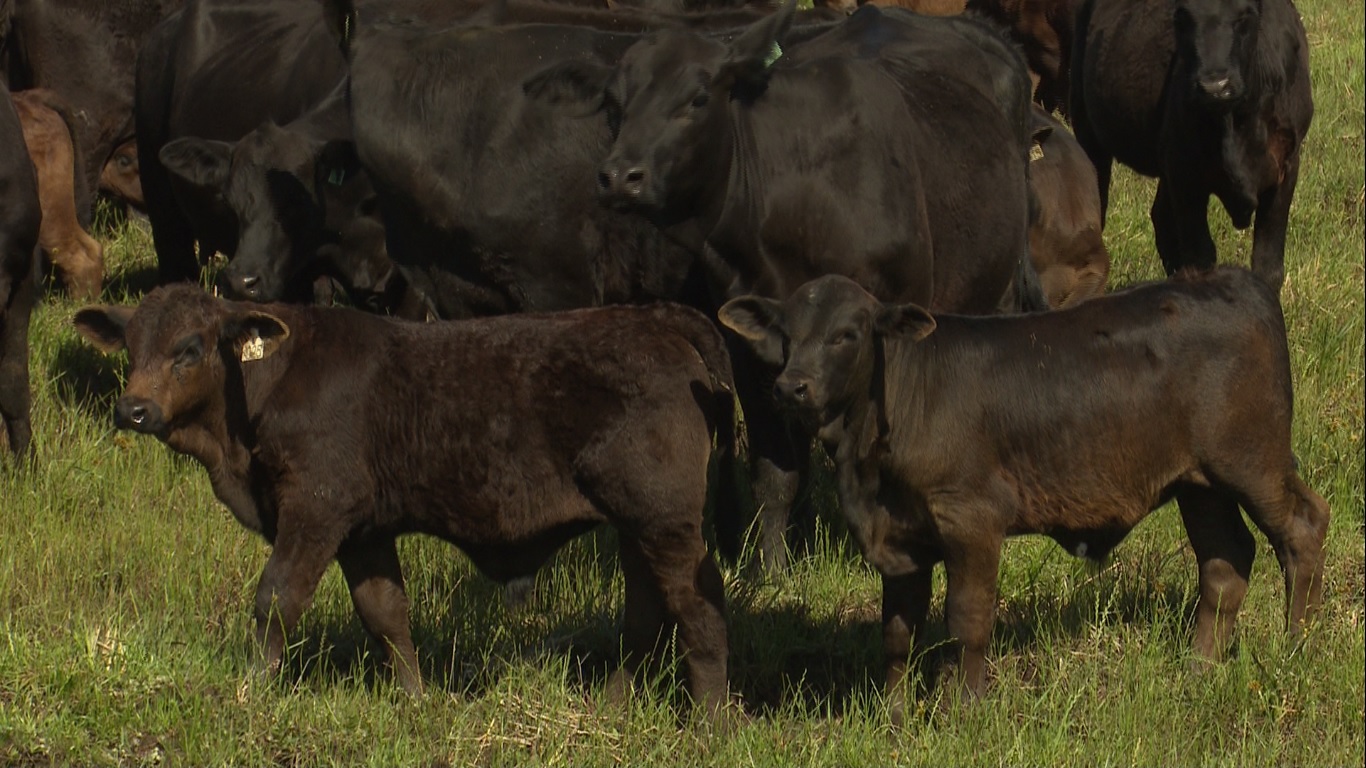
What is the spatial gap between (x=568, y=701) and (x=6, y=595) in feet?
7.89

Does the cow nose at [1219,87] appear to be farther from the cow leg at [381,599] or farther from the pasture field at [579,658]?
the cow leg at [381,599]

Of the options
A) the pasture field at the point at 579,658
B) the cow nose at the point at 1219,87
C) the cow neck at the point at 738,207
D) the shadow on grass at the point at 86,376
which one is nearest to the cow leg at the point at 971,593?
the pasture field at the point at 579,658

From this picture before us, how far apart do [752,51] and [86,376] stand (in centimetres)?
A: 482

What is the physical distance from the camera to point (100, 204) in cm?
1492

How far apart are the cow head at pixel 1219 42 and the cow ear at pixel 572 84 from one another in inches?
144

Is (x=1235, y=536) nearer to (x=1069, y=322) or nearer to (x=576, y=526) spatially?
(x=1069, y=322)

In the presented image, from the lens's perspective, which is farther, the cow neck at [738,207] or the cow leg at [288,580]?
the cow neck at [738,207]

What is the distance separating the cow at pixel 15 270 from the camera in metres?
9.62

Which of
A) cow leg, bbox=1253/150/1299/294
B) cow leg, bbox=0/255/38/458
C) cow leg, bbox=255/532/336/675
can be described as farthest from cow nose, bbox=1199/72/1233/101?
cow leg, bbox=0/255/38/458

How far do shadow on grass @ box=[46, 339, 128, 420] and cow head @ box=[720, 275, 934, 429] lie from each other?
4.77 meters

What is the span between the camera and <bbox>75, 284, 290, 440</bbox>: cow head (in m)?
6.56

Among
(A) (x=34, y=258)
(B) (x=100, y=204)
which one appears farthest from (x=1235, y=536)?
(B) (x=100, y=204)

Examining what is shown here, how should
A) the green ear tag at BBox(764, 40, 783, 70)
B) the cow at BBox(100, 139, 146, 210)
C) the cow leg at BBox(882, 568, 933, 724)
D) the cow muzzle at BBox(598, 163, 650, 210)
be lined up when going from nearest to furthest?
the cow leg at BBox(882, 568, 933, 724), the cow muzzle at BBox(598, 163, 650, 210), the green ear tag at BBox(764, 40, 783, 70), the cow at BBox(100, 139, 146, 210)

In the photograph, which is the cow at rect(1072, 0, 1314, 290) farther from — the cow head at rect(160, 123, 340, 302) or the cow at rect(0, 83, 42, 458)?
the cow at rect(0, 83, 42, 458)
